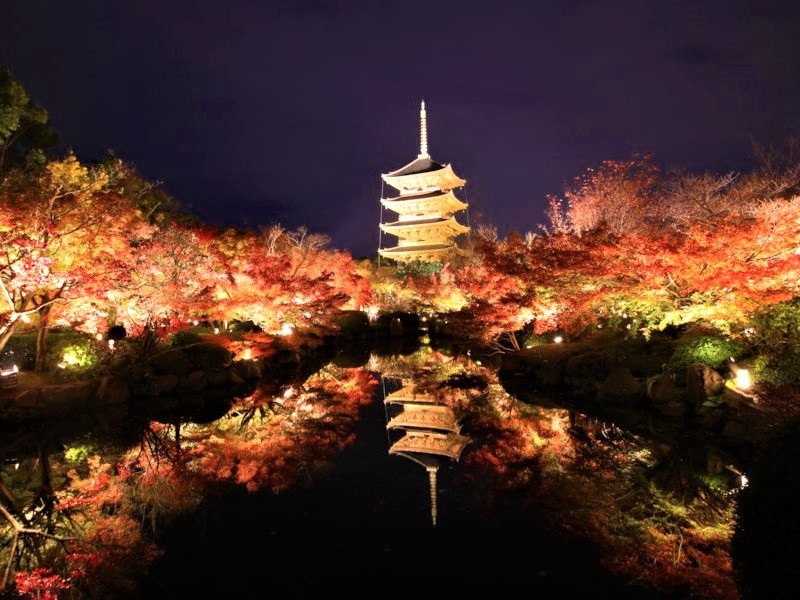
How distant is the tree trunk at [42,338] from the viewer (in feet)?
37.8

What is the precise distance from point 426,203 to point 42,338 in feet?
94.9

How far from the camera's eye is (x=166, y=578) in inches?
197

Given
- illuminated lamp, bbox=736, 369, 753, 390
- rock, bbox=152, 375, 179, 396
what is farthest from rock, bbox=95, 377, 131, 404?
illuminated lamp, bbox=736, 369, 753, 390

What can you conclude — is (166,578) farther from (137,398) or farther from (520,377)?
(520,377)

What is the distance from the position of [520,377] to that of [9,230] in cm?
1435

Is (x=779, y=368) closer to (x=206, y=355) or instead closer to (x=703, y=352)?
(x=703, y=352)

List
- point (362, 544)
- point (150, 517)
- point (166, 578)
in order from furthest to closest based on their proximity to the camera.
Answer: point (150, 517)
point (362, 544)
point (166, 578)

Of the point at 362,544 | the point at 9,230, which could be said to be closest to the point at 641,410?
the point at 362,544

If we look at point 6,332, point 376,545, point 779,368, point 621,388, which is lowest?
point 376,545

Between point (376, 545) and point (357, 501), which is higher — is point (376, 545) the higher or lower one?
the lower one

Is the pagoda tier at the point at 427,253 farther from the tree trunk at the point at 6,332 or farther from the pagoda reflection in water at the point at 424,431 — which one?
the tree trunk at the point at 6,332

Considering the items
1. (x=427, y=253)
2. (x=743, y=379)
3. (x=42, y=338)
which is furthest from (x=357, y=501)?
(x=427, y=253)

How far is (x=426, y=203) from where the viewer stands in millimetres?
36719

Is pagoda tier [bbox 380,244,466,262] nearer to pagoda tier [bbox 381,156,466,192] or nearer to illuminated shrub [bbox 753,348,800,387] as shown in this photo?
pagoda tier [bbox 381,156,466,192]
